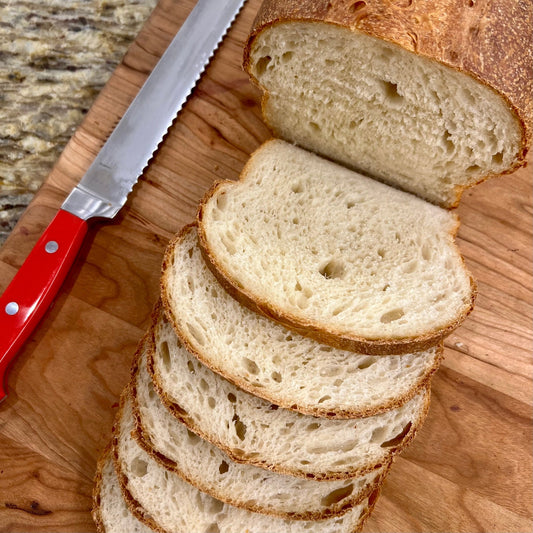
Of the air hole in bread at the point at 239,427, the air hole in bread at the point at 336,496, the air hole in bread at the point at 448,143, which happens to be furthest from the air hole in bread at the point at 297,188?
the air hole in bread at the point at 336,496

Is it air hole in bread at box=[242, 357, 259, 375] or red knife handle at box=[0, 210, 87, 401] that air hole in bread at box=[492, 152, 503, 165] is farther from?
red knife handle at box=[0, 210, 87, 401]

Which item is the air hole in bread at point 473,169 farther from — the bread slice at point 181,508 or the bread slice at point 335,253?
the bread slice at point 181,508

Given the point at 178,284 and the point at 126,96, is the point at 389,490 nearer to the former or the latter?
the point at 178,284

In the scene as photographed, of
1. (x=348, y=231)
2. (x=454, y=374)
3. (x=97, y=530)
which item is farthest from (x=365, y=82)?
(x=97, y=530)

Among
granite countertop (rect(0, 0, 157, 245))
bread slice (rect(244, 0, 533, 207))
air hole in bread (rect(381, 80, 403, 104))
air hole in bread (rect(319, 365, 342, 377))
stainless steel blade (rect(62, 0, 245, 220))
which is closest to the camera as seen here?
bread slice (rect(244, 0, 533, 207))

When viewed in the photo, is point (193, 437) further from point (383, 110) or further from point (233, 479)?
point (383, 110)

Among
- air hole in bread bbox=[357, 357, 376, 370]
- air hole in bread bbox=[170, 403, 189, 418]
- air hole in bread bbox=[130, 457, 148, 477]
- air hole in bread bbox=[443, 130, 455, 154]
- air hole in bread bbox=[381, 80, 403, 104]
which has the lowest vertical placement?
air hole in bread bbox=[130, 457, 148, 477]

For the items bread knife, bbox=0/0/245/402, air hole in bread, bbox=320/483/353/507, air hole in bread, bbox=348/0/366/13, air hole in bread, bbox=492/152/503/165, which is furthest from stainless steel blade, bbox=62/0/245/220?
air hole in bread, bbox=320/483/353/507
